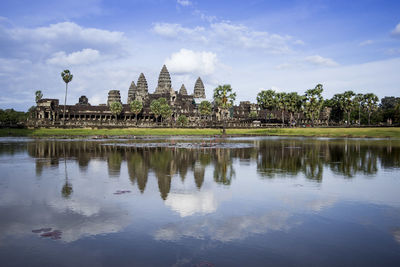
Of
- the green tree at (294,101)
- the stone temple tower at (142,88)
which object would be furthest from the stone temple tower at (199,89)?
the green tree at (294,101)

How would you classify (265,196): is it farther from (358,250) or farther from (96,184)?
(96,184)

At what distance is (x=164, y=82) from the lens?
557 ft

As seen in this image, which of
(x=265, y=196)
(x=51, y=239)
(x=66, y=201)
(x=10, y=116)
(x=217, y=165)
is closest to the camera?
(x=51, y=239)

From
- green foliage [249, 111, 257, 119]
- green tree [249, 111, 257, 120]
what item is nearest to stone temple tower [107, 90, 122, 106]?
green foliage [249, 111, 257, 119]

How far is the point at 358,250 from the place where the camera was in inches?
304

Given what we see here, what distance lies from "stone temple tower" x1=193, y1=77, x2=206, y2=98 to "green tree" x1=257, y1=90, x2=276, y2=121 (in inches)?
1337

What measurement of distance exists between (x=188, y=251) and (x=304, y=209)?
200 inches

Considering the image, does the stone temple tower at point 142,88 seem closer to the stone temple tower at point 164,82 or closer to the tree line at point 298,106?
the stone temple tower at point 164,82

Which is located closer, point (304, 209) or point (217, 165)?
point (304, 209)

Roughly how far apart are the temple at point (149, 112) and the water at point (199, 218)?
87.2 m

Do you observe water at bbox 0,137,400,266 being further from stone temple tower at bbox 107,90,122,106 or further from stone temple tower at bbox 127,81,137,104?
stone temple tower at bbox 127,81,137,104

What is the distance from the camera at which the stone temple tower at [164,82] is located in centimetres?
16875

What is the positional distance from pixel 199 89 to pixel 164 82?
21934 millimetres

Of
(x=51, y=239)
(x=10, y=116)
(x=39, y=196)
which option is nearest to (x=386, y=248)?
(x=51, y=239)
